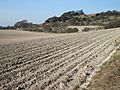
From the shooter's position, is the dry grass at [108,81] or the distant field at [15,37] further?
the distant field at [15,37]

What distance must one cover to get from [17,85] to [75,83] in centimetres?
228

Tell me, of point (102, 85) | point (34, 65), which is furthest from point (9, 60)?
point (102, 85)

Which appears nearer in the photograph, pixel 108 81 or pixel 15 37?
pixel 108 81

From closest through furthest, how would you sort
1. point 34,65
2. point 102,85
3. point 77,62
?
1. point 102,85
2. point 34,65
3. point 77,62

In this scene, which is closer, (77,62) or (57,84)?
(57,84)

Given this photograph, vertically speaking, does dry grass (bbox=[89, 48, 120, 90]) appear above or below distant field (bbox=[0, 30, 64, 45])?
above

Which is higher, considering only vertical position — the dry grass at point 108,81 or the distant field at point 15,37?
the dry grass at point 108,81

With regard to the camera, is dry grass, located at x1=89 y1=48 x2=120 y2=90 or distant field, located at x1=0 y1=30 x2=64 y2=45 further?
distant field, located at x1=0 y1=30 x2=64 y2=45

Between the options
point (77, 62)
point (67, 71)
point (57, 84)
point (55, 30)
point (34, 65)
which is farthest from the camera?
point (55, 30)

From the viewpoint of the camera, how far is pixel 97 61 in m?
16.0

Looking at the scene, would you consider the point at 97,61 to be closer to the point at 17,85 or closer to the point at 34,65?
the point at 34,65

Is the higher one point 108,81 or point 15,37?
point 108,81

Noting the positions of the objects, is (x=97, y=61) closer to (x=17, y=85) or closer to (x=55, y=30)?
(x=17, y=85)

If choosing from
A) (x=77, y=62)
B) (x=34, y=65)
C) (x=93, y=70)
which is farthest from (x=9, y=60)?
(x=93, y=70)
